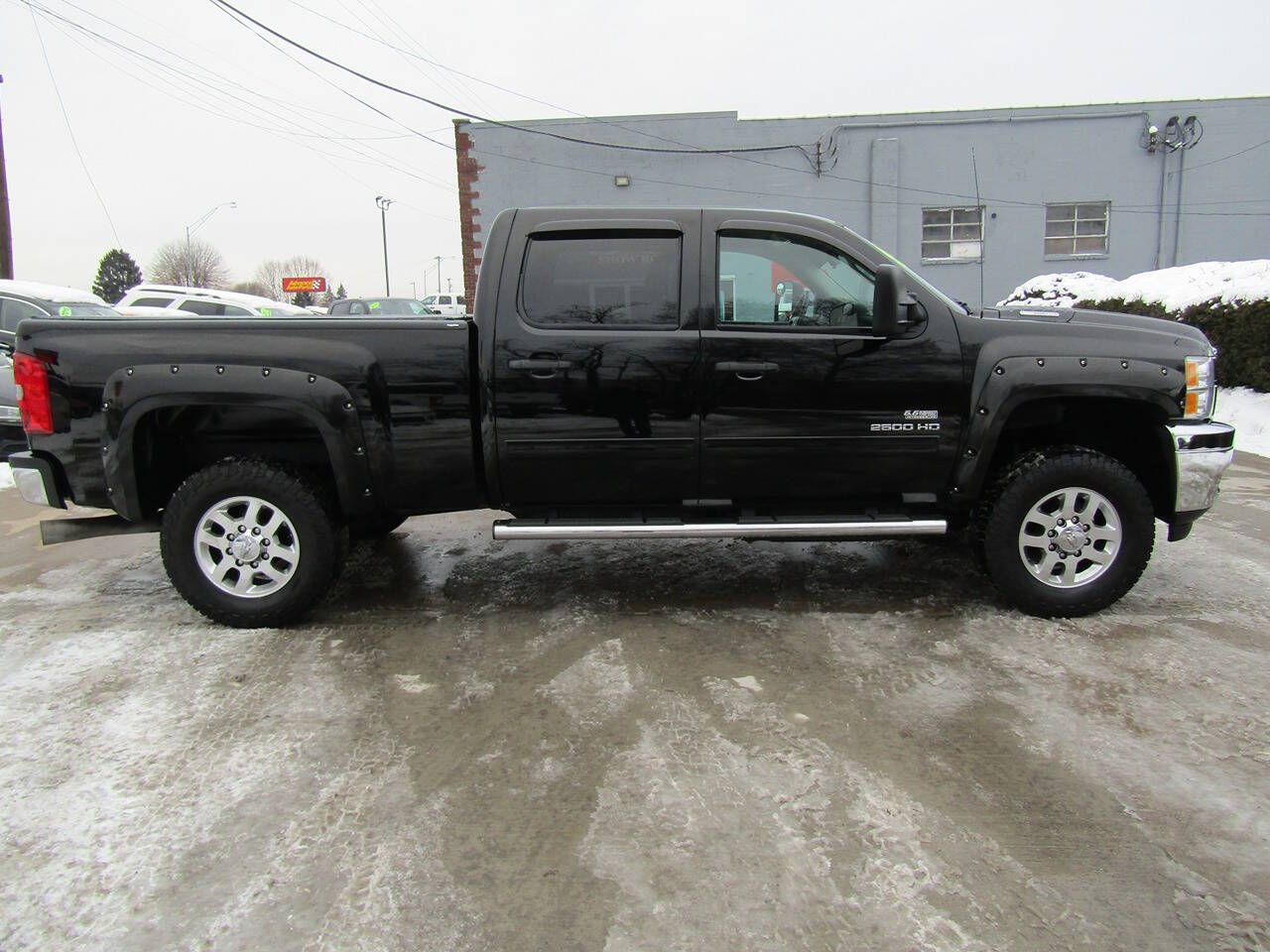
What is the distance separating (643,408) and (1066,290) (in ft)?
40.3

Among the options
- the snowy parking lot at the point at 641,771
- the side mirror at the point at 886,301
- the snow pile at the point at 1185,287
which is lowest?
the snowy parking lot at the point at 641,771

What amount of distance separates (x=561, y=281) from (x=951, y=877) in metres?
2.88

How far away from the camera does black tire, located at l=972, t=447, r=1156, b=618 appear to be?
3.85 meters

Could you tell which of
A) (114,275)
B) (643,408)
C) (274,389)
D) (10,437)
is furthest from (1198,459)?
(114,275)

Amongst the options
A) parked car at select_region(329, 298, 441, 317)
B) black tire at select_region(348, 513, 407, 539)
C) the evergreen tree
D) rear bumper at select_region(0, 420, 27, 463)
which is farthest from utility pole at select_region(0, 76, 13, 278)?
the evergreen tree

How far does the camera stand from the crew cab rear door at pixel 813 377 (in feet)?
12.5

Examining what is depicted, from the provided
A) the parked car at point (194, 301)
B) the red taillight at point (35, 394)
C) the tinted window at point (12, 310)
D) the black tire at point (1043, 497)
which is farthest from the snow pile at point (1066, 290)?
the tinted window at point (12, 310)

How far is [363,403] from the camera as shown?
374 centimetres

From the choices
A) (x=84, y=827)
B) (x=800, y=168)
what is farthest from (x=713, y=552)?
(x=800, y=168)

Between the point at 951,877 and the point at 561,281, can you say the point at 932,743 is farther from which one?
the point at 561,281

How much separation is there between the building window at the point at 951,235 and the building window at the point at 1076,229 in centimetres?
169

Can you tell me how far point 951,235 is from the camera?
64.2 feet

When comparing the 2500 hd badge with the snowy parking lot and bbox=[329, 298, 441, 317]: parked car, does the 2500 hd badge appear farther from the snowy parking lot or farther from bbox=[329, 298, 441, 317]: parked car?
bbox=[329, 298, 441, 317]: parked car

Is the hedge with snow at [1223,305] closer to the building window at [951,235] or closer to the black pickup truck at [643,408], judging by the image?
the black pickup truck at [643,408]
